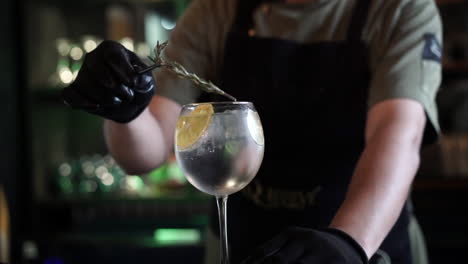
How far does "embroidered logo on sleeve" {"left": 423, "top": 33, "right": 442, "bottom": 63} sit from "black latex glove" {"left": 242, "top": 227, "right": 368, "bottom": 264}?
1.97 feet

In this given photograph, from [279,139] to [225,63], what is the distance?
0.22 meters

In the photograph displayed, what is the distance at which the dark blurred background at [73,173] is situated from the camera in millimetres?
2977

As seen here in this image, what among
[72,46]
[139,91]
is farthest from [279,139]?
[72,46]

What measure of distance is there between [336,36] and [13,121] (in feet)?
7.19

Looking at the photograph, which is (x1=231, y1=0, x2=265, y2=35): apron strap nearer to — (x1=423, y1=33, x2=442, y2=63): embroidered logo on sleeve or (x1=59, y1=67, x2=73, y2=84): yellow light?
(x1=423, y1=33, x2=442, y2=63): embroidered logo on sleeve

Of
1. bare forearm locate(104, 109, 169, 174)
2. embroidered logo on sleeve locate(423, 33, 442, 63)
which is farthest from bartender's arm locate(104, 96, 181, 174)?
embroidered logo on sleeve locate(423, 33, 442, 63)

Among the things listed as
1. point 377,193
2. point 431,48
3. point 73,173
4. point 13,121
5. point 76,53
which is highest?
point 431,48

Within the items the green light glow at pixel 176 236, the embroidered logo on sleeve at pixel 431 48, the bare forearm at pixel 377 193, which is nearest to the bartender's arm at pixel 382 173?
the bare forearm at pixel 377 193

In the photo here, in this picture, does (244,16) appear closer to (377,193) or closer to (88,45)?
(377,193)

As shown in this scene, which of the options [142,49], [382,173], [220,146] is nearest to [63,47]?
[142,49]

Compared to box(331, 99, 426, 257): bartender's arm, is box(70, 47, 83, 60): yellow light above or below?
below

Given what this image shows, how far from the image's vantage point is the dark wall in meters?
3.09

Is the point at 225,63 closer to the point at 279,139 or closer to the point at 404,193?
the point at 279,139

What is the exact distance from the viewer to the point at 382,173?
41.1 inches
